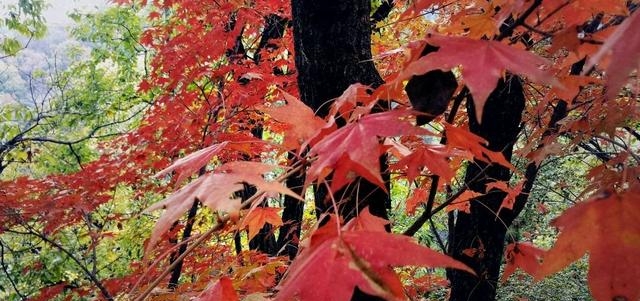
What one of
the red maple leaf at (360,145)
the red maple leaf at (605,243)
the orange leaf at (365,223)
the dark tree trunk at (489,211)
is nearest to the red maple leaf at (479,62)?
the red maple leaf at (360,145)

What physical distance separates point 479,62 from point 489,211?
2034 millimetres

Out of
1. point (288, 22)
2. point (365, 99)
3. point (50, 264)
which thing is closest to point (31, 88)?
point (50, 264)

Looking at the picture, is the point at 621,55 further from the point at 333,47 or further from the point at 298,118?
the point at 333,47

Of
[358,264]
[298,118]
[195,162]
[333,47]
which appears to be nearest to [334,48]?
[333,47]

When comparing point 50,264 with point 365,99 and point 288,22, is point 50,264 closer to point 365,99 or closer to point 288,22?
point 288,22

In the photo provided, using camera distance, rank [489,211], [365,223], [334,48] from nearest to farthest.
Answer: [365,223]
[334,48]
[489,211]

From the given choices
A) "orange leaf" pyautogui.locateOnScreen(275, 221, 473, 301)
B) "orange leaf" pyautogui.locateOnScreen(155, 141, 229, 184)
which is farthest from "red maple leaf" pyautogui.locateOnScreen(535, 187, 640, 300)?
"orange leaf" pyautogui.locateOnScreen(155, 141, 229, 184)

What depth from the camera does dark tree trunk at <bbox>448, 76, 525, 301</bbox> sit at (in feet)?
7.97

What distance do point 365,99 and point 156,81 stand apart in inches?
141

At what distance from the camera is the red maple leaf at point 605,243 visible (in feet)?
1.86

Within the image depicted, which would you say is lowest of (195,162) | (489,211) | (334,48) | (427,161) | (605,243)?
(489,211)

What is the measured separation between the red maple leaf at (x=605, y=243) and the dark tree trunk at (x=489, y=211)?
180cm

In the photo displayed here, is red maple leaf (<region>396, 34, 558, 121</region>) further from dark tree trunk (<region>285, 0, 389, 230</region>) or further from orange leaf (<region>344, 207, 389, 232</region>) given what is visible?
dark tree trunk (<region>285, 0, 389, 230</region>)

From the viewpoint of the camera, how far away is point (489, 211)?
2.49 meters
